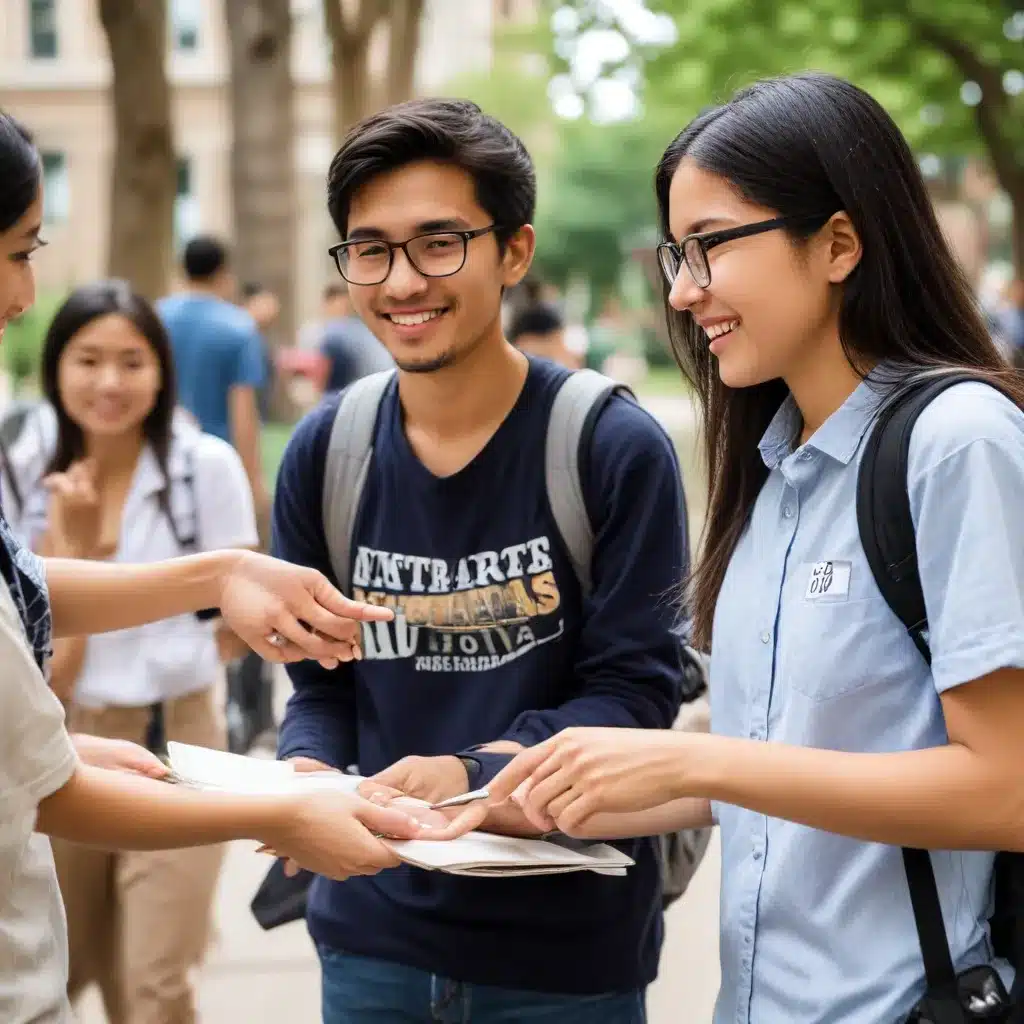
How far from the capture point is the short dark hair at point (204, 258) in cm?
A: 833

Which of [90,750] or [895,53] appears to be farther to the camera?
[895,53]

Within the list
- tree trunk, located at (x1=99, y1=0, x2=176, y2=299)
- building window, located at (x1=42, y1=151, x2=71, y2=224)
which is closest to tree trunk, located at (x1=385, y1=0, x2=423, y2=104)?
tree trunk, located at (x1=99, y1=0, x2=176, y2=299)

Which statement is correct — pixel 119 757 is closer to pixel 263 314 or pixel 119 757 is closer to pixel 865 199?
pixel 865 199

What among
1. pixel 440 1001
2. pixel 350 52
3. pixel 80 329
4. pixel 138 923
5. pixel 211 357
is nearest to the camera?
pixel 440 1001

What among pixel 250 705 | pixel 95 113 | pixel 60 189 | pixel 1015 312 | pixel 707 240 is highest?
pixel 95 113

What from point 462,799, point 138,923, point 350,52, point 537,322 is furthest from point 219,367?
point 350,52

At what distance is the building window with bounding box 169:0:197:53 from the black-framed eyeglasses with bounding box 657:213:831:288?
43.0m

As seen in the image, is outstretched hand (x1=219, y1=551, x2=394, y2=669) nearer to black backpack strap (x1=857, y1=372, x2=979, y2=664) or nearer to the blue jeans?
the blue jeans

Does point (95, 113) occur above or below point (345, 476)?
above

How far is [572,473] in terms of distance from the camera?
8.47 feet

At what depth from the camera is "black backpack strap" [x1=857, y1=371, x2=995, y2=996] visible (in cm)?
190

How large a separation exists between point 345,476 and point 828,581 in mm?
1007

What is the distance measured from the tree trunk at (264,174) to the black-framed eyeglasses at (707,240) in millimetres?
14085

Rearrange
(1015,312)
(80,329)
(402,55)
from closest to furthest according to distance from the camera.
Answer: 1. (80,329)
2. (1015,312)
3. (402,55)
